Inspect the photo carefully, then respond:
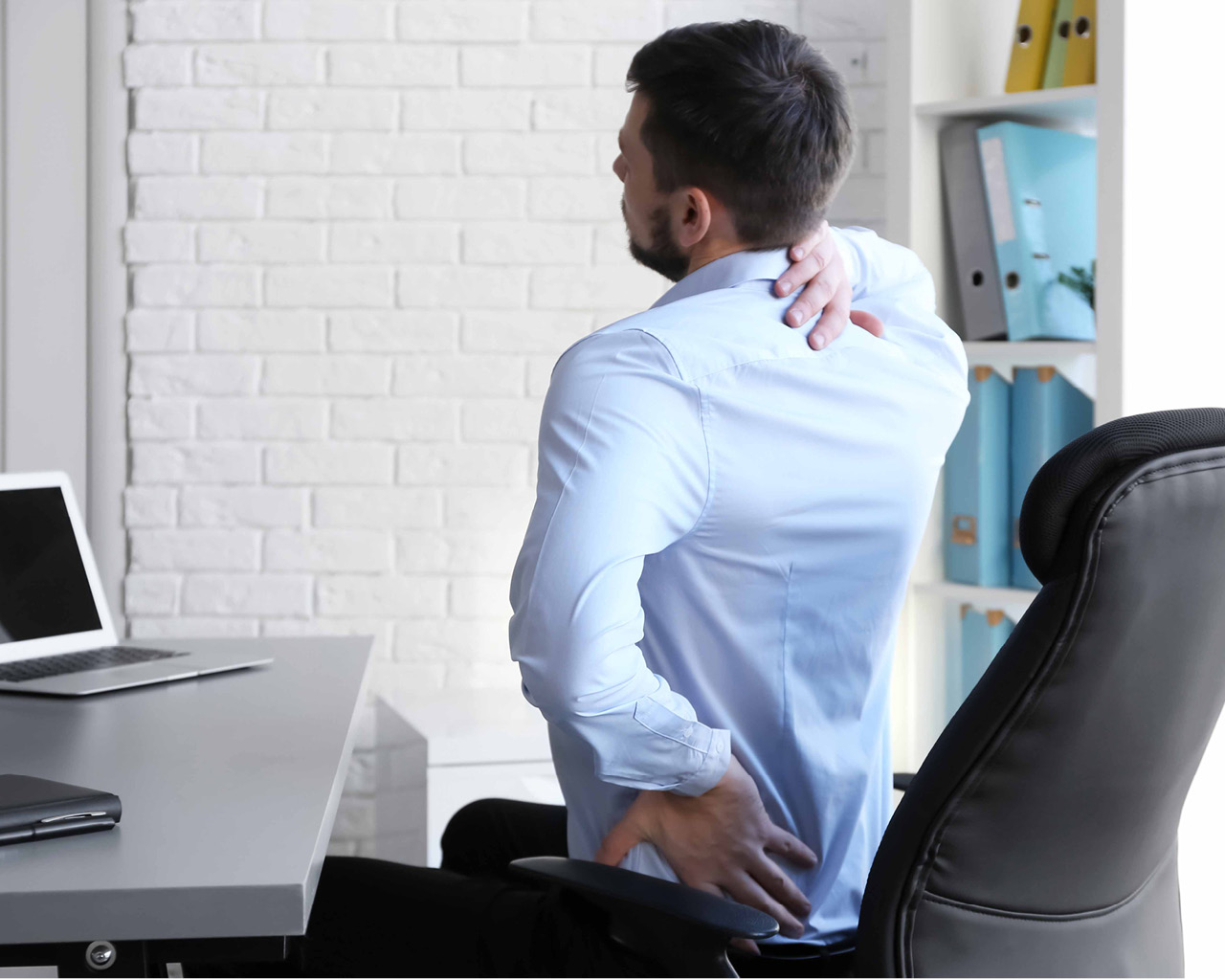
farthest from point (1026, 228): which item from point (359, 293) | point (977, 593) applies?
point (359, 293)

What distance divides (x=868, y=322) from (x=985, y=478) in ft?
3.81

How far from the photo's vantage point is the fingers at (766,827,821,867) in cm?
118

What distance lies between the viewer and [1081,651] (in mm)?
859

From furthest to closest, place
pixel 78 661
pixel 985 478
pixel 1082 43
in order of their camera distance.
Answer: pixel 985 478 < pixel 1082 43 < pixel 78 661

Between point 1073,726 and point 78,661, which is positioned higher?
point 1073,726

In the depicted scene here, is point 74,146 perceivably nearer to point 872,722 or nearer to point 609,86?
point 609,86

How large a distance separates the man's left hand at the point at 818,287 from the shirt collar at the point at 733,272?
0.05 ft

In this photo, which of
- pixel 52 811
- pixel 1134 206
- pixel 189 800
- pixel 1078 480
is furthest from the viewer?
pixel 1134 206

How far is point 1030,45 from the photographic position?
237 centimetres

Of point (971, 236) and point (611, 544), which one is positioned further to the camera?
point (971, 236)

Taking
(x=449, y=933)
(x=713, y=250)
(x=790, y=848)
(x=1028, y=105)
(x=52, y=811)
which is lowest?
(x=449, y=933)

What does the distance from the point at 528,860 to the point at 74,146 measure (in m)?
2.21

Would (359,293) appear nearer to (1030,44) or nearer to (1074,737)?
(1030,44)

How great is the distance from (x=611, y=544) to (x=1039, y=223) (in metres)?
1.60
